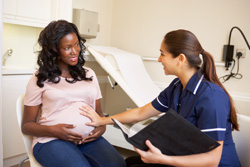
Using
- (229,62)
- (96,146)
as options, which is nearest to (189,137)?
(96,146)

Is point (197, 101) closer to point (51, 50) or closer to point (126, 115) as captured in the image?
point (126, 115)

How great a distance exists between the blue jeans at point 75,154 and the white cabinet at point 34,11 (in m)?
1.25

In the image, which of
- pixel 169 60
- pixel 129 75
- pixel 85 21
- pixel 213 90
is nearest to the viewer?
pixel 213 90

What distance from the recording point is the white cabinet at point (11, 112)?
7.07 feet

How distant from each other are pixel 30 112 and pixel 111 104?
2.20 m

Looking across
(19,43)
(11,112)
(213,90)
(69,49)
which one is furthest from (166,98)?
(19,43)

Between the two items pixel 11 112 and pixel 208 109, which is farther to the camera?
pixel 11 112

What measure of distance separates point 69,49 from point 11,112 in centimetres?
103

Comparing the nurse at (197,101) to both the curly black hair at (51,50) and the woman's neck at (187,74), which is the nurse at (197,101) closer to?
the woman's neck at (187,74)

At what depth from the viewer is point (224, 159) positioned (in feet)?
3.75

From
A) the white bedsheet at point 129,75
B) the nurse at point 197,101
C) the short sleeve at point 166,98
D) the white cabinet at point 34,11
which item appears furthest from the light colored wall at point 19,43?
the nurse at point 197,101

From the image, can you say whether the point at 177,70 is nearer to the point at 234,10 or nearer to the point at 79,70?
the point at 79,70

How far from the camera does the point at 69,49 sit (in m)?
1.48

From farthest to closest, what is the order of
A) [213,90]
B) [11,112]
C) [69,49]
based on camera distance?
[11,112] → [69,49] → [213,90]
